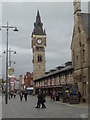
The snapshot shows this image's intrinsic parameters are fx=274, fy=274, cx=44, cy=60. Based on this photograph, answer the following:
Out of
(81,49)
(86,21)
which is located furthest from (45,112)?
(86,21)

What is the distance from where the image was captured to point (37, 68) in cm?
12644

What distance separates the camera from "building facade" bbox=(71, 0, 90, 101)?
37.9 meters

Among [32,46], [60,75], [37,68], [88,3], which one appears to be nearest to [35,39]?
[32,46]

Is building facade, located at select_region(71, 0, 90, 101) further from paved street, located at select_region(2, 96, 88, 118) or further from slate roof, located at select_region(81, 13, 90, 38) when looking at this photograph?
paved street, located at select_region(2, 96, 88, 118)

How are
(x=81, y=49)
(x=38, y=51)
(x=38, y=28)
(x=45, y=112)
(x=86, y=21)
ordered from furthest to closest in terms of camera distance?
1. (x=38, y=28)
2. (x=38, y=51)
3. (x=86, y=21)
4. (x=81, y=49)
5. (x=45, y=112)

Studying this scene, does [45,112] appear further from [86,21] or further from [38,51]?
[38,51]

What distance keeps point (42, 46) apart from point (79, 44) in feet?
293

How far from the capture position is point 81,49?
40.2 m

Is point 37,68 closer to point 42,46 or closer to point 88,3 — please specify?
point 42,46

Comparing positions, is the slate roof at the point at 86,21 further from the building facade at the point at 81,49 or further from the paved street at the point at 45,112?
the paved street at the point at 45,112

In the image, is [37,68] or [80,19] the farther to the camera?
[37,68]

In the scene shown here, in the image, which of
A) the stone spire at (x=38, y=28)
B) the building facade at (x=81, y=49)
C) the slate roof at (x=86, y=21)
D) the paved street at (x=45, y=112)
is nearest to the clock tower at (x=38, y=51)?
the stone spire at (x=38, y=28)

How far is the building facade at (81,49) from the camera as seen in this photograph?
37.9 metres

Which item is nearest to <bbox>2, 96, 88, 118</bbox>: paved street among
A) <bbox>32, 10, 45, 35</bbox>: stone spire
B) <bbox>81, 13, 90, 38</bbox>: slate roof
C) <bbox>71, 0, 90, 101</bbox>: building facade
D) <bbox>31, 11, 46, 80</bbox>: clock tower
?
<bbox>71, 0, 90, 101</bbox>: building facade
